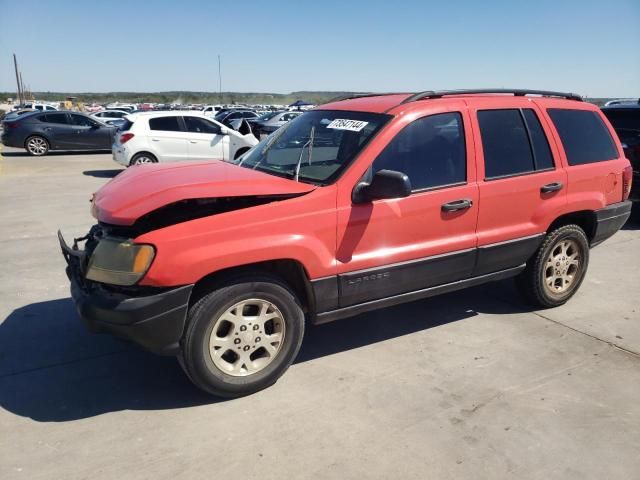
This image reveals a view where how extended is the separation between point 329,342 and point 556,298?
2.15m

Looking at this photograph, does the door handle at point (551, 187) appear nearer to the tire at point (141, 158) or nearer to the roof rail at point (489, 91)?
the roof rail at point (489, 91)

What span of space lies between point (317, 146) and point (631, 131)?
581 cm

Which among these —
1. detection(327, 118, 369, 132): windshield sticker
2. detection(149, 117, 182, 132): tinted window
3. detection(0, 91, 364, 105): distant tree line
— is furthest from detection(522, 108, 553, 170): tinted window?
detection(0, 91, 364, 105): distant tree line

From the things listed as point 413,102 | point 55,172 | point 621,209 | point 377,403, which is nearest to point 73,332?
point 377,403

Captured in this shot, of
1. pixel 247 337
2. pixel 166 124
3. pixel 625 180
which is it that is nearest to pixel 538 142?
pixel 625 180

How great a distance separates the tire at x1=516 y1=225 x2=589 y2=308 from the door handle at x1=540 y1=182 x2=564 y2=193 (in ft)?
1.24

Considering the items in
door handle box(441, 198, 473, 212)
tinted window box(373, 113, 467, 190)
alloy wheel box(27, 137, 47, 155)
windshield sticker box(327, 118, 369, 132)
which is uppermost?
windshield sticker box(327, 118, 369, 132)

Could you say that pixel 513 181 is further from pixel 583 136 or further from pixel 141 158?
pixel 141 158

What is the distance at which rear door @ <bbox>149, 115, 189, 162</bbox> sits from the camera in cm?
1188

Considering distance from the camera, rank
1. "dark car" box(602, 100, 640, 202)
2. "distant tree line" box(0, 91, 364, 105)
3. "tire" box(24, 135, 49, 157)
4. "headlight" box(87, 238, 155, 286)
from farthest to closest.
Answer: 1. "distant tree line" box(0, 91, 364, 105)
2. "tire" box(24, 135, 49, 157)
3. "dark car" box(602, 100, 640, 202)
4. "headlight" box(87, 238, 155, 286)

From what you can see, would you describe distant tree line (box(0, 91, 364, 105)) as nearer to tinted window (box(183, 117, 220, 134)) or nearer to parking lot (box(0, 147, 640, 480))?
tinted window (box(183, 117, 220, 134))

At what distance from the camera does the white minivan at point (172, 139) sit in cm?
1175

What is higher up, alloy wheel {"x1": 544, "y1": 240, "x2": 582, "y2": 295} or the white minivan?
the white minivan

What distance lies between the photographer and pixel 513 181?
158 inches
